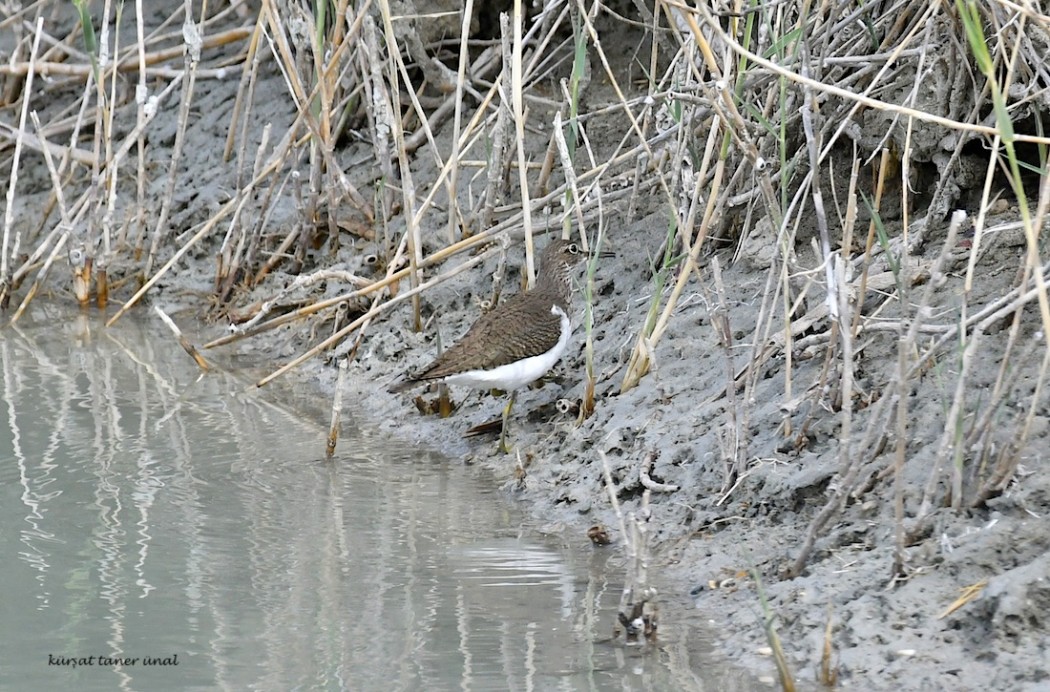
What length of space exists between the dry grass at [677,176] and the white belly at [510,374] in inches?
14.3

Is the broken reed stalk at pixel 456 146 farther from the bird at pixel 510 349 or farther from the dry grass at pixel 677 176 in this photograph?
the bird at pixel 510 349

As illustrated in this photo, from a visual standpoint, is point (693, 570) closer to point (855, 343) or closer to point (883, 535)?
point (883, 535)

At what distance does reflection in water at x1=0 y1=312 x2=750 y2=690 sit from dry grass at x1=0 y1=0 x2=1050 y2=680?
2.22ft

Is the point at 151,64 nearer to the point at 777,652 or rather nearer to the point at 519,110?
the point at 519,110

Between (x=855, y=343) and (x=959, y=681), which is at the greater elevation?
(x=855, y=343)

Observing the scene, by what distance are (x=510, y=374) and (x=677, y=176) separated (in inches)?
42.5

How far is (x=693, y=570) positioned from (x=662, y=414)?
100cm

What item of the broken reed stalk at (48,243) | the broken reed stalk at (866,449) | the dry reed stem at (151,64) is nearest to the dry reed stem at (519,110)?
the broken reed stalk at (866,449)

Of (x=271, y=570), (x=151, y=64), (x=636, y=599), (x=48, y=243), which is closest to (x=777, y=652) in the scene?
(x=636, y=599)

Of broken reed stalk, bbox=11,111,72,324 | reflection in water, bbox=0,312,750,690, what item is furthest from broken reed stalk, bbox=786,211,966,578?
broken reed stalk, bbox=11,111,72,324

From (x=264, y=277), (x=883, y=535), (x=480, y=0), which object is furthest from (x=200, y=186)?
(x=883, y=535)

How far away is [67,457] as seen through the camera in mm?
5777

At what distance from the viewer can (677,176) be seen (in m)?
5.32

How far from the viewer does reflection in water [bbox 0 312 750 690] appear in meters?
3.69
